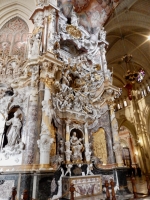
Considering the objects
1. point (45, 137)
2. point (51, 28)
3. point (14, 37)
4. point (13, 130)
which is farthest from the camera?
point (14, 37)

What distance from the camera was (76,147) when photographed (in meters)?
7.04

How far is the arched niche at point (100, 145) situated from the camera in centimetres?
802

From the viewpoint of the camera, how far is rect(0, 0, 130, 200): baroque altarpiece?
5441 mm

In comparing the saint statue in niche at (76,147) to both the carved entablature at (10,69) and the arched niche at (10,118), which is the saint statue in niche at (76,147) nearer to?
the arched niche at (10,118)

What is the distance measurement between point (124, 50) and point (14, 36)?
13.7 meters

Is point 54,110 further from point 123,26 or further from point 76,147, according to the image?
point 123,26

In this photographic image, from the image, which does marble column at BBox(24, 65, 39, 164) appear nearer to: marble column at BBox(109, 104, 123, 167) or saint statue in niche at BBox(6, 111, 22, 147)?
saint statue in niche at BBox(6, 111, 22, 147)

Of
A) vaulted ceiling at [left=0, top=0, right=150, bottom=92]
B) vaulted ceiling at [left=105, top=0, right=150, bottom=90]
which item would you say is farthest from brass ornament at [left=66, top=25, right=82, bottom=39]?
vaulted ceiling at [left=105, top=0, right=150, bottom=90]

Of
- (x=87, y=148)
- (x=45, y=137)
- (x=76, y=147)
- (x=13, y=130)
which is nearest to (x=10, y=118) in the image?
(x=13, y=130)

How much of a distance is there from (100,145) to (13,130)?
4.47 metres

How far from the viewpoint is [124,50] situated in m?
18.8

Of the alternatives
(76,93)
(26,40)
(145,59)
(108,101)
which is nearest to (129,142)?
(145,59)

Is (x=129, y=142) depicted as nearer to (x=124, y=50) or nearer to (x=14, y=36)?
(x=124, y=50)

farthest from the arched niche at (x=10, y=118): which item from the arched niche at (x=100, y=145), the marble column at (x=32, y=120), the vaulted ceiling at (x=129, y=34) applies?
the vaulted ceiling at (x=129, y=34)
